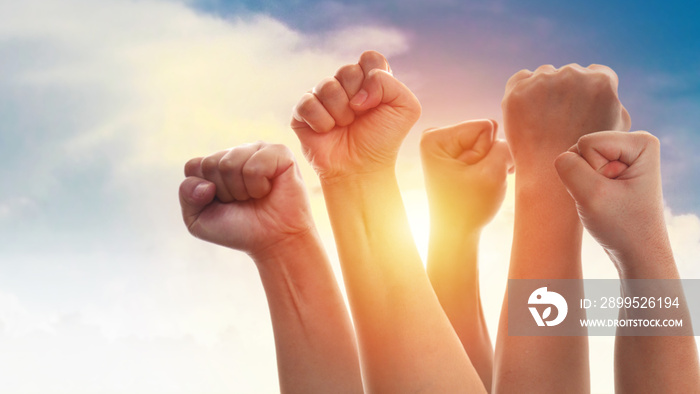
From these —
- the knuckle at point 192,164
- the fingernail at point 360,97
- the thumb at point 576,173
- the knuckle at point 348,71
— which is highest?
the knuckle at point 348,71

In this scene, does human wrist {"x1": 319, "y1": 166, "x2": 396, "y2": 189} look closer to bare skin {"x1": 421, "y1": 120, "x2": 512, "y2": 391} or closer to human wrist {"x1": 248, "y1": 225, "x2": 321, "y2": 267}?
human wrist {"x1": 248, "y1": 225, "x2": 321, "y2": 267}

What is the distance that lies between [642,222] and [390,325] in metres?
0.43

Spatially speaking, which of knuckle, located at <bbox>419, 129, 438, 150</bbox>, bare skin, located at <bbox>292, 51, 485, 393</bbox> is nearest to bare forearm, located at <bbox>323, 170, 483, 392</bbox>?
bare skin, located at <bbox>292, 51, 485, 393</bbox>

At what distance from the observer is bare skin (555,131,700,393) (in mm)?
776

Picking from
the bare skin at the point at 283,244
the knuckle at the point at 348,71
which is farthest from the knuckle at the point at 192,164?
the knuckle at the point at 348,71

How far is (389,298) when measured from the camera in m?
0.84

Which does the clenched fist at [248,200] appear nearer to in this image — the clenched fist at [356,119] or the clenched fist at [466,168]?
the clenched fist at [356,119]

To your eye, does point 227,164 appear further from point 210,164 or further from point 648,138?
point 648,138

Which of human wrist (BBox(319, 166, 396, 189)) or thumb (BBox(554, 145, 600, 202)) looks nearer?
thumb (BBox(554, 145, 600, 202))

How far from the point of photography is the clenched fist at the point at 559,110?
920mm

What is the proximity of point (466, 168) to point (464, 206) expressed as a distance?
0.09m

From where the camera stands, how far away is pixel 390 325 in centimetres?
83

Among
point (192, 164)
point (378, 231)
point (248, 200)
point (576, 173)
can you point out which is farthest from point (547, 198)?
point (192, 164)

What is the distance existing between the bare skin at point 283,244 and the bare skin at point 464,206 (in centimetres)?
41
